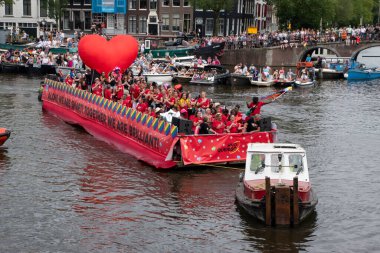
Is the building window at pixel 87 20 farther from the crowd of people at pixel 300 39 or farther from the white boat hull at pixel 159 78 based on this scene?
the white boat hull at pixel 159 78

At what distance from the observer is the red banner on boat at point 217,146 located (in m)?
24.9

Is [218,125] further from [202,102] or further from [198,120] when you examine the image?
[202,102]

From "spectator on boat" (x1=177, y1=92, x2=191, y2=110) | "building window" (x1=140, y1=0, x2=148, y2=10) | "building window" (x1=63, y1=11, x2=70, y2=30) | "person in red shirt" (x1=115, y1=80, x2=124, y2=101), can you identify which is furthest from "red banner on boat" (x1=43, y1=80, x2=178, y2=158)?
"building window" (x1=63, y1=11, x2=70, y2=30)

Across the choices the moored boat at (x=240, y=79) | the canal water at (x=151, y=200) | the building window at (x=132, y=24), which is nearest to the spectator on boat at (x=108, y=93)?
the canal water at (x=151, y=200)

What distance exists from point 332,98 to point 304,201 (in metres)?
33.4

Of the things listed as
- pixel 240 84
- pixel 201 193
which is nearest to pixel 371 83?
pixel 240 84

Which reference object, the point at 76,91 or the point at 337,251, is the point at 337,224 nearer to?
the point at 337,251

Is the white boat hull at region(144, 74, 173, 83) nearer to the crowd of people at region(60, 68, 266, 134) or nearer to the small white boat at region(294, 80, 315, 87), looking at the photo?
the small white boat at region(294, 80, 315, 87)

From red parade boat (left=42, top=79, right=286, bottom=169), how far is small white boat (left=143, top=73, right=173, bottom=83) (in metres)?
22.6

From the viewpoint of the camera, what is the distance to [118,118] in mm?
30016

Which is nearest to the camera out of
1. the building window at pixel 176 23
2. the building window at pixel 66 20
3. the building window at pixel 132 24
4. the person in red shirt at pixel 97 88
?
the person in red shirt at pixel 97 88

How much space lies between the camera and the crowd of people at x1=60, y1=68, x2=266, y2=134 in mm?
26000

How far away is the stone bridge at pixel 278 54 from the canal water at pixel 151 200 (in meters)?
37.8

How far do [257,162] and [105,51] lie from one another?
18618 millimetres
